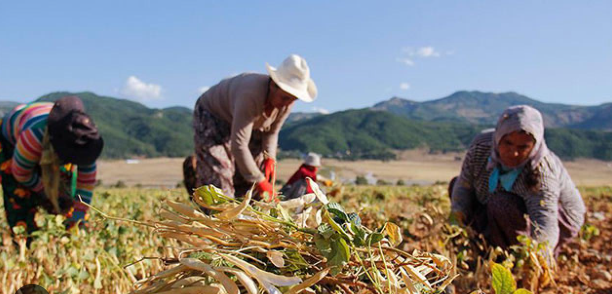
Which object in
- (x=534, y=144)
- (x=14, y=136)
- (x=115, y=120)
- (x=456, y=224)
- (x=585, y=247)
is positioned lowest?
(x=115, y=120)

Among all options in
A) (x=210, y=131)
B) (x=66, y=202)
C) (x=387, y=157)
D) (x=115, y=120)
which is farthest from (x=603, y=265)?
(x=115, y=120)

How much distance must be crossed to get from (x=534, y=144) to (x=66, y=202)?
267cm

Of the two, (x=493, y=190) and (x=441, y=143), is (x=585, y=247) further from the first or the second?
(x=441, y=143)

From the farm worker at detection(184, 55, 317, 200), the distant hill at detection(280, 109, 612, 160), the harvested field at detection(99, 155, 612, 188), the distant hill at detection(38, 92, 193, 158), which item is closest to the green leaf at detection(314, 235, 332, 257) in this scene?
the farm worker at detection(184, 55, 317, 200)

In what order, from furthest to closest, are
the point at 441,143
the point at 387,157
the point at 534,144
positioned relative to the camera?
the point at 441,143, the point at 387,157, the point at 534,144

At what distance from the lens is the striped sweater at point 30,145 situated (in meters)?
2.51

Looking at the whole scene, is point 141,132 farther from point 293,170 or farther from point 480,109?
point 480,109

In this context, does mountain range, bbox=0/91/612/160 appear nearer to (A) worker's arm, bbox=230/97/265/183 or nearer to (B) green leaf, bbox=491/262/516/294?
(A) worker's arm, bbox=230/97/265/183

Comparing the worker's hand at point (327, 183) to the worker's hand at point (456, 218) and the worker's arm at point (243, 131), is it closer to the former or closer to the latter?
the worker's arm at point (243, 131)

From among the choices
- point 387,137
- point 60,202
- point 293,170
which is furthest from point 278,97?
point 387,137

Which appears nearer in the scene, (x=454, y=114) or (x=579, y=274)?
(x=579, y=274)

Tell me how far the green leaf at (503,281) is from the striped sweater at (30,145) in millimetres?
2420

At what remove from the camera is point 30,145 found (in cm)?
251

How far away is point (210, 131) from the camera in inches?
122
